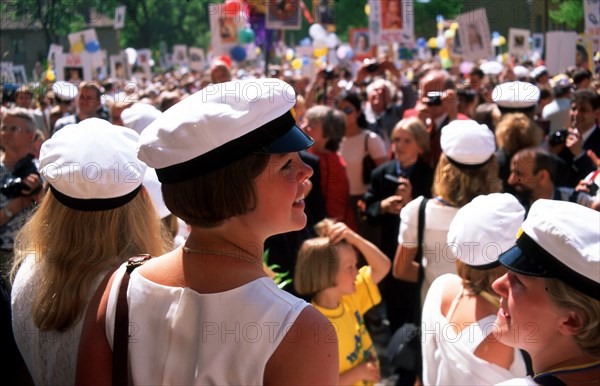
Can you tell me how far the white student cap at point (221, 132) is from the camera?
4.58 feet

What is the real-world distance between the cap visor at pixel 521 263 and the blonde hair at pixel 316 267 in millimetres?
1577

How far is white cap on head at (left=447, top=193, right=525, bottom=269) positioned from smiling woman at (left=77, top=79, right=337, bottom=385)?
1.18 meters

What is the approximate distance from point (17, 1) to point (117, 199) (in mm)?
7704

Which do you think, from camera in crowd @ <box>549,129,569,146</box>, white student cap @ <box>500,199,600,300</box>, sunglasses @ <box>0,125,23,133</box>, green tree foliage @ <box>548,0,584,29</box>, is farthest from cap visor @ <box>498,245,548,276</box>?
green tree foliage @ <box>548,0,584,29</box>

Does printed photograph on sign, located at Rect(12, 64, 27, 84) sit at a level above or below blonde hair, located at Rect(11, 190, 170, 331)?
above

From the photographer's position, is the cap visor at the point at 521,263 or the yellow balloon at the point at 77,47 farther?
the yellow balloon at the point at 77,47

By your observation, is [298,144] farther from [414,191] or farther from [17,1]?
[17,1]

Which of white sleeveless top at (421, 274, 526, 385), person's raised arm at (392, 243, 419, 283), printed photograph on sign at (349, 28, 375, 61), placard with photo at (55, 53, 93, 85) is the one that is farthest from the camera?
printed photograph on sign at (349, 28, 375, 61)

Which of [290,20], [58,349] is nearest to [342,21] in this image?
[290,20]

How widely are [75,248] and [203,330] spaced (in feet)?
2.76

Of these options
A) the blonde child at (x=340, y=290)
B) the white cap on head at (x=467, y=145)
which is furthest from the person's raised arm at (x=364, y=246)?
the white cap on head at (x=467, y=145)

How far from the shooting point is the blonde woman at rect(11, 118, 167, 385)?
204 cm

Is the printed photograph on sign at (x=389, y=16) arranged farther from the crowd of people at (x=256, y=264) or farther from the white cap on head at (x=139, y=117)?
the crowd of people at (x=256, y=264)

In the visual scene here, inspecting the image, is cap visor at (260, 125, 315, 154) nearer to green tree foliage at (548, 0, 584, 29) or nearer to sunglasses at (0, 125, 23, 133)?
sunglasses at (0, 125, 23, 133)
